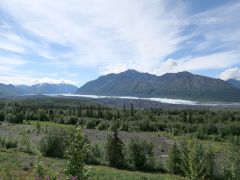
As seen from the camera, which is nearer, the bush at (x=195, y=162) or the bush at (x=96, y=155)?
the bush at (x=195, y=162)

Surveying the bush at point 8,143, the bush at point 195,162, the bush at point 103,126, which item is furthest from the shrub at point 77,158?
the bush at point 103,126

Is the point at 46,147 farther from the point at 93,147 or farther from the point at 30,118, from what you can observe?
the point at 30,118

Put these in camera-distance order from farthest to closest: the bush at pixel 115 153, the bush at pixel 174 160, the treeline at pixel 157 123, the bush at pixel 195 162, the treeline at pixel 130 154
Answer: the treeline at pixel 157 123 < the bush at pixel 115 153 < the bush at pixel 174 160 < the treeline at pixel 130 154 < the bush at pixel 195 162

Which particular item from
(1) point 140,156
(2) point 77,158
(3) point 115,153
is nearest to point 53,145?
(3) point 115,153

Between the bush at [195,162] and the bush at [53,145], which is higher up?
the bush at [195,162]

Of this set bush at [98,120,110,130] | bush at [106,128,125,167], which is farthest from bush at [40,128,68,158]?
bush at [98,120,110,130]

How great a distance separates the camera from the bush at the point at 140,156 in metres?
40.5

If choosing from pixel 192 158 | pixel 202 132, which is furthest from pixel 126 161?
pixel 202 132

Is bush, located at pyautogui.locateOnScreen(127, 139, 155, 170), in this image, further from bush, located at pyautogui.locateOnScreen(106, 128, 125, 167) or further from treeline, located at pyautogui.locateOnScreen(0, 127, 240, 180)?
bush, located at pyautogui.locateOnScreen(106, 128, 125, 167)

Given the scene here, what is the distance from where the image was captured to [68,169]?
444 inches

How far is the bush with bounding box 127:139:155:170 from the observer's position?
40531 millimetres

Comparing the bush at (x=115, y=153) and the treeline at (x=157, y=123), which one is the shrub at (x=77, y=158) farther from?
the treeline at (x=157, y=123)

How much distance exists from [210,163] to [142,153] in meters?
8.75

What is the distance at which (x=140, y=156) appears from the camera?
40969mm
